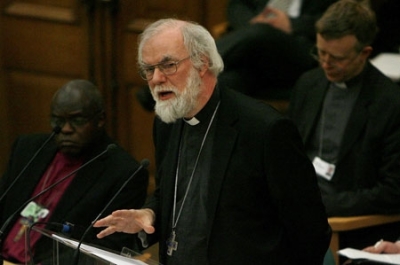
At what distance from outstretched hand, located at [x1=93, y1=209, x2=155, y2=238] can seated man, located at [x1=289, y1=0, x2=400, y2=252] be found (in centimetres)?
118

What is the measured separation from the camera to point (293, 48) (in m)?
4.84

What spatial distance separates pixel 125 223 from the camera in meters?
3.01

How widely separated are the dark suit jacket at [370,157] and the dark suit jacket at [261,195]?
91 centimetres

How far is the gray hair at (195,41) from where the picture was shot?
3105mm

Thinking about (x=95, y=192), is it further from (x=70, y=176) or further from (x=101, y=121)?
(x=101, y=121)

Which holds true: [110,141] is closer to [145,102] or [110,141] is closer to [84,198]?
[84,198]

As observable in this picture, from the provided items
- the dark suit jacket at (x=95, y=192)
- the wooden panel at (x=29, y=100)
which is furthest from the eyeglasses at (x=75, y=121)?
the wooden panel at (x=29, y=100)

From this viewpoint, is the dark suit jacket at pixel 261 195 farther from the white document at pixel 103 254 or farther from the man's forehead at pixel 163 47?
the white document at pixel 103 254

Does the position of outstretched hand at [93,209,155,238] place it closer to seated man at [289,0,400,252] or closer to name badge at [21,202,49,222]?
name badge at [21,202,49,222]

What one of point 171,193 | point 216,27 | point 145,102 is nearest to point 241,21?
point 216,27

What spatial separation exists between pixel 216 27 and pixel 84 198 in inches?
69.2

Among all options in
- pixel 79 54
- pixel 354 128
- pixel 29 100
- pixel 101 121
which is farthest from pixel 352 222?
pixel 29 100

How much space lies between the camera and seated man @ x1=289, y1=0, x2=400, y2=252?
404 cm

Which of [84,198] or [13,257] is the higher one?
[84,198]
